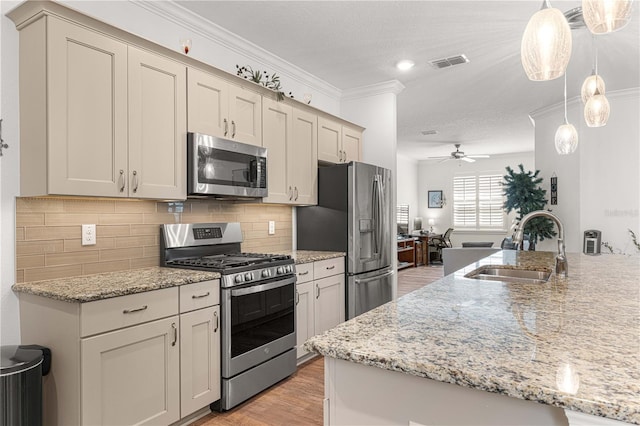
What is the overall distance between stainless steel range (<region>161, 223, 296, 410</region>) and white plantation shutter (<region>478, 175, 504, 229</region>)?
28.1 feet

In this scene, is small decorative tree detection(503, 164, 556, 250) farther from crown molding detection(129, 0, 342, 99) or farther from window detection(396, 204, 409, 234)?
window detection(396, 204, 409, 234)

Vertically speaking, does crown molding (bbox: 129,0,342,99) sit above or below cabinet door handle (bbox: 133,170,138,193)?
above

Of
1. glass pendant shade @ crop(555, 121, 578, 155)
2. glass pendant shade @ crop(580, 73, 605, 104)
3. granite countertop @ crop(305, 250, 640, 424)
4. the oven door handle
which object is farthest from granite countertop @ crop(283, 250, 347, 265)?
glass pendant shade @ crop(580, 73, 605, 104)

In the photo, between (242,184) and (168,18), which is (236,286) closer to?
(242,184)

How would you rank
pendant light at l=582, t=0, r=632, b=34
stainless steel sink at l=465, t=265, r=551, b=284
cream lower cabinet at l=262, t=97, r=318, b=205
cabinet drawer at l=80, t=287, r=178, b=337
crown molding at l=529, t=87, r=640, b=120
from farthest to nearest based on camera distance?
crown molding at l=529, t=87, r=640, b=120 → cream lower cabinet at l=262, t=97, r=318, b=205 → stainless steel sink at l=465, t=265, r=551, b=284 → cabinet drawer at l=80, t=287, r=178, b=337 → pendant light at l=582, t=0, r=632, b=34

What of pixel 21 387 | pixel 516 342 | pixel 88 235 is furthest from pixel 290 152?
pixel 516 342

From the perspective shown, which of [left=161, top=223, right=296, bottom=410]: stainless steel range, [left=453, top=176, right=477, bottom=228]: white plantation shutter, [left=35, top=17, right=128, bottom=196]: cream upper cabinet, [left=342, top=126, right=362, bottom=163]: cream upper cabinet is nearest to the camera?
[left=35, top=17, right=128, bottom=196]: cream upper cabinet

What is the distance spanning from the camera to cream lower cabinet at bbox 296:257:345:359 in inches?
123

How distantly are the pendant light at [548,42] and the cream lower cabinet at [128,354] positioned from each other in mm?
1992

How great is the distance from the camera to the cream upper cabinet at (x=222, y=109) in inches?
102

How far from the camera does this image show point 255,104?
3.08 meters

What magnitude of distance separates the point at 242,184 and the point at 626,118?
5.01 m

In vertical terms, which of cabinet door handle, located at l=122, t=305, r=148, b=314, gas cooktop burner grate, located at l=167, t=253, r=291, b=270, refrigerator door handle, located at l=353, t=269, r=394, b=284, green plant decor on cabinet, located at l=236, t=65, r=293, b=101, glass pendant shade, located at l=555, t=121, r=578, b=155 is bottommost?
refrigerator door handle, located at l=353, t=269, r=394, b=284

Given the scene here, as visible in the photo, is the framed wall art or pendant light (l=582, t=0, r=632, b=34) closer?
pendant light (l=582, t=0, r=632, b=34)
